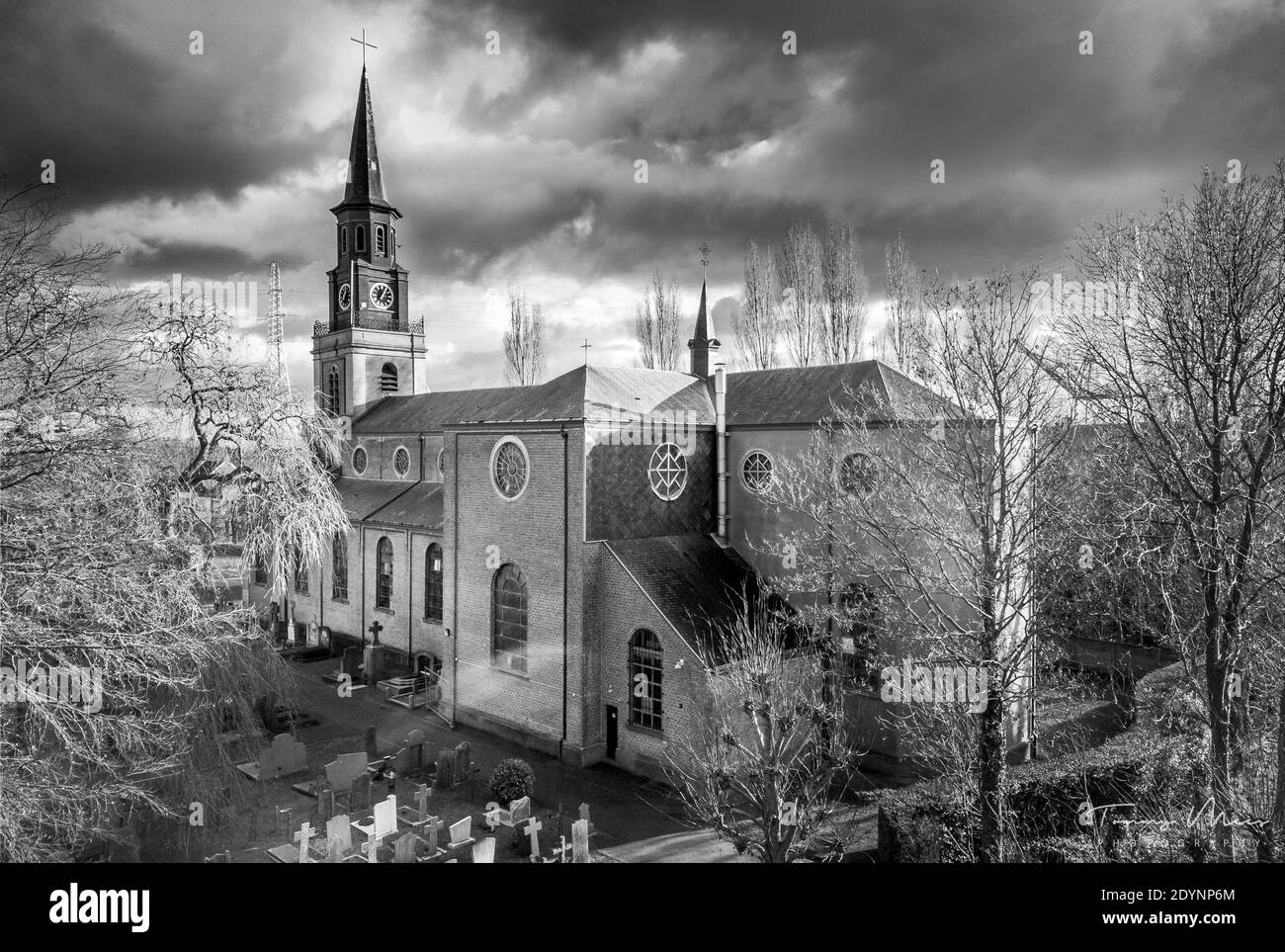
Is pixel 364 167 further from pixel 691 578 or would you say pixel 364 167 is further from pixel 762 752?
pixel 762 752

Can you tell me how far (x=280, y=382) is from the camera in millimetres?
15539

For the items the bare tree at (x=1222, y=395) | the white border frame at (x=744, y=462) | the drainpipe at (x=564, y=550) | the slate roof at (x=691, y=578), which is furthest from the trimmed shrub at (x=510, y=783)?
the bare tree at (x=1222, y=395)

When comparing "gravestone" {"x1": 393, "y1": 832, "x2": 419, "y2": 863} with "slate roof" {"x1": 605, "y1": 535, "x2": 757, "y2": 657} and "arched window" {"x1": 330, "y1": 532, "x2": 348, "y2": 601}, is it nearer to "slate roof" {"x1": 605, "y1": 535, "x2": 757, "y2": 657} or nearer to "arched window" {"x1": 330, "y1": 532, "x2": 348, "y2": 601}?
"slate roof" {"x1": 605, "y1": 535, "x2": 757, "y2": 657}

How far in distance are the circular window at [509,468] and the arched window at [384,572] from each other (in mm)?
9320

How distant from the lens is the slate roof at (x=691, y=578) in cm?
1725

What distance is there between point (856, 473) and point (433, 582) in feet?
50.5

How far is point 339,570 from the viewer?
2967 cm

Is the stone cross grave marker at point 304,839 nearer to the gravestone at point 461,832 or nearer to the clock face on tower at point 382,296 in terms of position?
the gravestone at point 461,832

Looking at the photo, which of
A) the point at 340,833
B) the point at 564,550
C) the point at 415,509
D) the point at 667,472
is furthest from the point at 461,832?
the point at 415,509

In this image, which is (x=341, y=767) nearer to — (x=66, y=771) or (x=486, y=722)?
(x=486, y=722)

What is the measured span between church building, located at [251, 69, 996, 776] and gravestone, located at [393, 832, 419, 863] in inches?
210

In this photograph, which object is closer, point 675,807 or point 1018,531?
point 1018,531

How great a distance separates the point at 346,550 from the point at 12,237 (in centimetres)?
2324
